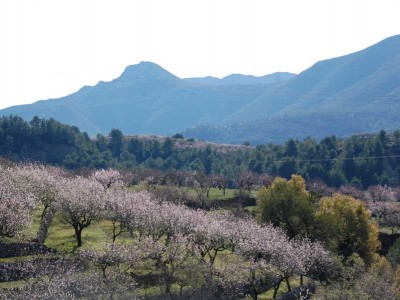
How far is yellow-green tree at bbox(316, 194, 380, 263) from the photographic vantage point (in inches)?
2813

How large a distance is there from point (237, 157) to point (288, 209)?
117 metres

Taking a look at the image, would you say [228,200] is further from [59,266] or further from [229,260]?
[59,266]

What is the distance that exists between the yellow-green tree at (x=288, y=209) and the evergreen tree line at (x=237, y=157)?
8057 centimetres

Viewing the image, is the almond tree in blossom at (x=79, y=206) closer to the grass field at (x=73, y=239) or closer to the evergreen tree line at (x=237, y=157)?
the grass field at (x=73, y=239)

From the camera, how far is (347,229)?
7438 cm

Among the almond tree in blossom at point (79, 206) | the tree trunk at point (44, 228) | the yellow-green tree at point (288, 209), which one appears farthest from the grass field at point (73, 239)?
the yellow-green tree at point (288, 209)

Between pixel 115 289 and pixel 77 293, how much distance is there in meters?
3.01

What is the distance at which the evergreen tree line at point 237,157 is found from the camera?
161 metres

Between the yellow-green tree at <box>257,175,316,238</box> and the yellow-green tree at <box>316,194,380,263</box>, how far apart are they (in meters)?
2.03

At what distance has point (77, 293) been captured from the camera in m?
39.2

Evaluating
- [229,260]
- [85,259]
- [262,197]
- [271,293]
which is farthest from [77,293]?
[262,197]

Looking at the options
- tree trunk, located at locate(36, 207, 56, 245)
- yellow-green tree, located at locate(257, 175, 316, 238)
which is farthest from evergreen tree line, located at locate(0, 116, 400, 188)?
tree trunk, located at locate(36, 207, 56, 245)

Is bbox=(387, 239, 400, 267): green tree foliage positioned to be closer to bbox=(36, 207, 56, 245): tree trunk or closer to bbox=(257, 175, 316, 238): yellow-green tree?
bbox=(257, 175, 316, 238): yellow-green tree

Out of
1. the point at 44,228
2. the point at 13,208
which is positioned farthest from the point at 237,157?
the point at 13,208
